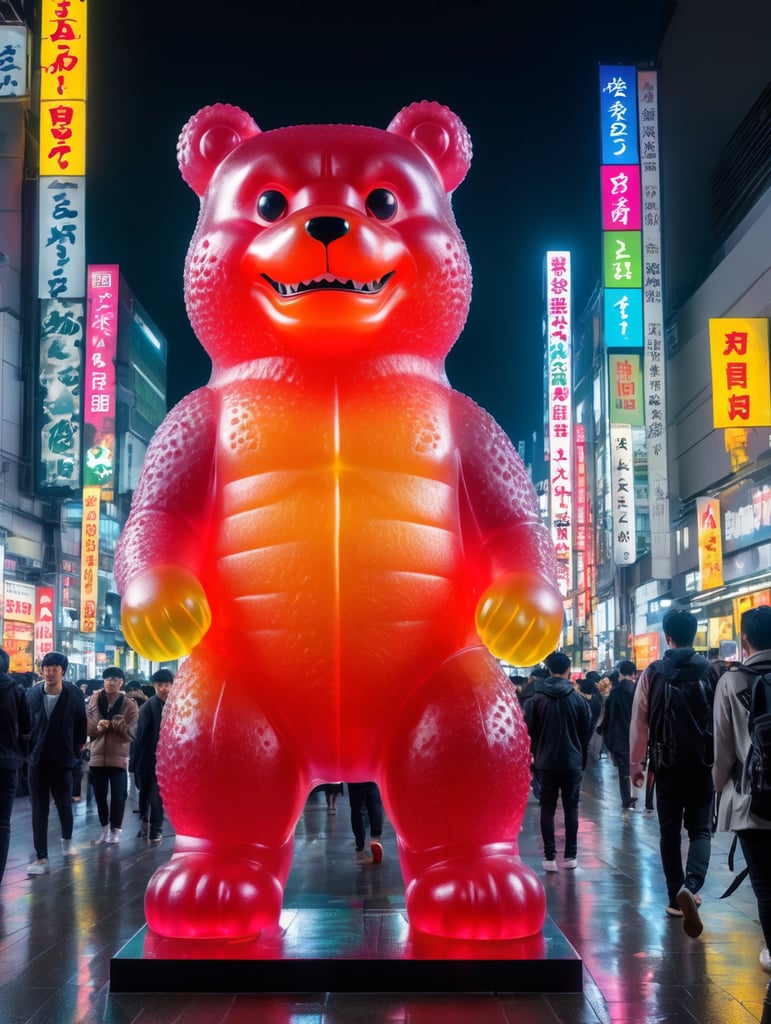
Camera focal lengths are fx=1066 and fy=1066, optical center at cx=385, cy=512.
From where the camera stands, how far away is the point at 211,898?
350 cm

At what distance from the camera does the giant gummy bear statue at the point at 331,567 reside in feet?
11.8

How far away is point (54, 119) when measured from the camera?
14055 millimetres

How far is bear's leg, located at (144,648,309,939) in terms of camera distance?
3.54m

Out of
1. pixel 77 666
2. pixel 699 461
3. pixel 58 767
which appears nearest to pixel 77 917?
pixel 58 767

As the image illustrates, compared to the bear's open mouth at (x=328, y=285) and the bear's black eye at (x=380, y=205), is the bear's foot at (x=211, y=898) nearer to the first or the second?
the bear's open mouth at (x=328, y=285)

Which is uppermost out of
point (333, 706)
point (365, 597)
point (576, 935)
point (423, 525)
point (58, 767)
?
point (423, 525)

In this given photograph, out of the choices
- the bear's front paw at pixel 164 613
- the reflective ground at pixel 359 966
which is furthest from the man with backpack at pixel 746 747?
the bear's front paw at pixel 164 613

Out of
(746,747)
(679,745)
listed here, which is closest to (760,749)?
(746,747)

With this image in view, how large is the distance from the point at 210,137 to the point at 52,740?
14.7 feet

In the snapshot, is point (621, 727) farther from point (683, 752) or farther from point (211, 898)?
point (211, 898)

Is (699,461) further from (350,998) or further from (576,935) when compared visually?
(350,998)

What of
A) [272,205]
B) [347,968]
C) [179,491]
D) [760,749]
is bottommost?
[347,968]

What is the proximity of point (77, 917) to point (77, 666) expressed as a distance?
26.2 metres

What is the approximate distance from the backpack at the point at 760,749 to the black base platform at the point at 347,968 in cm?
79
